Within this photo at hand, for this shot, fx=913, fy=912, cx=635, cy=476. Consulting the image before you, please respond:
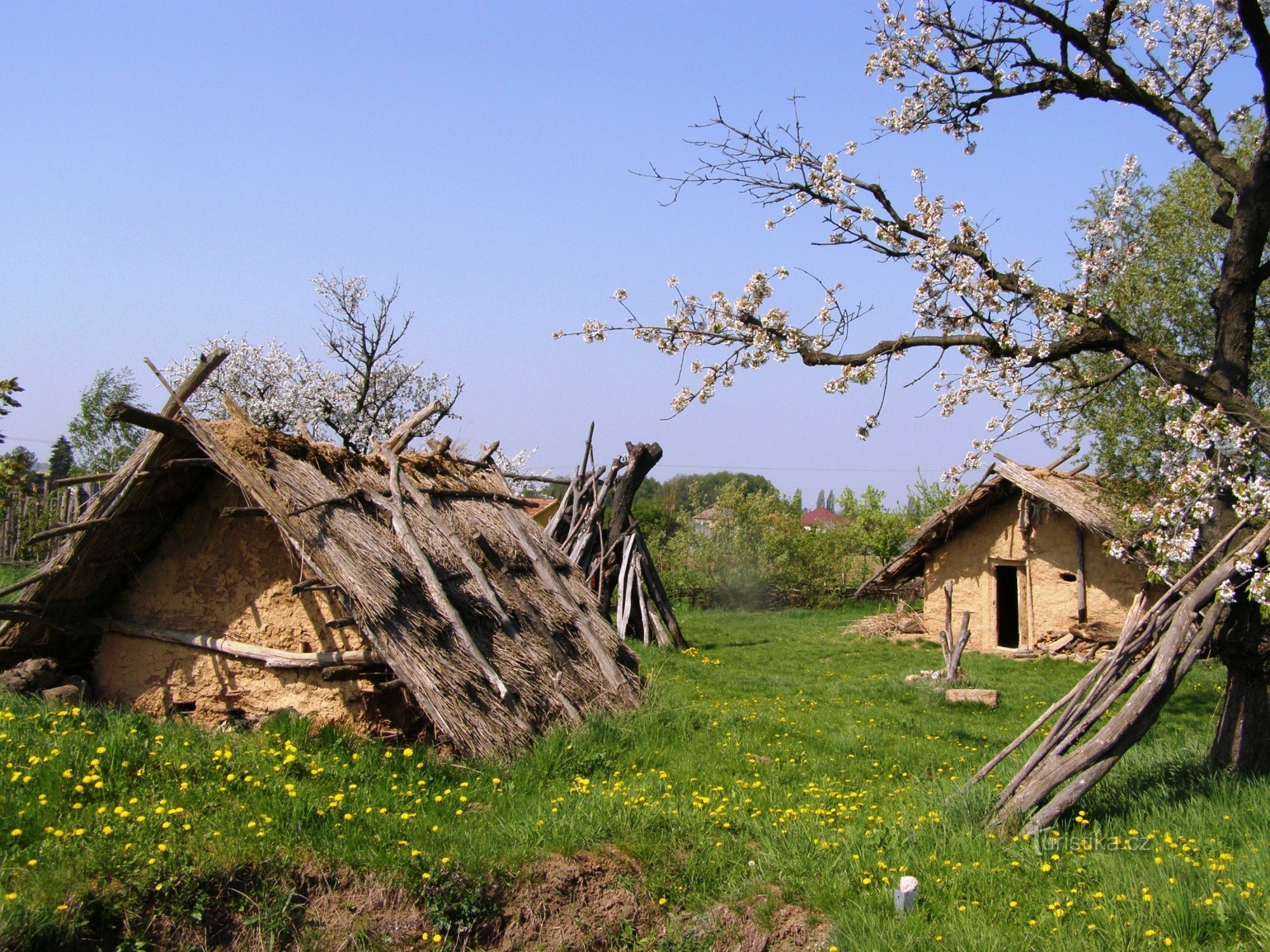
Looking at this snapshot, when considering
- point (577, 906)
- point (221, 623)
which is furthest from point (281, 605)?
point (577, 906)

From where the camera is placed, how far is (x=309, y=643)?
6.84 metres

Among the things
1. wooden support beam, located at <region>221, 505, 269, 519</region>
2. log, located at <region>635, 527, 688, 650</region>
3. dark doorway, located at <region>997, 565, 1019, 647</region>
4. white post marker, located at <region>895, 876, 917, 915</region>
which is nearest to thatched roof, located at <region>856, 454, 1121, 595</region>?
dark doorway, located at <region>997, 565, 1019, 647</region>

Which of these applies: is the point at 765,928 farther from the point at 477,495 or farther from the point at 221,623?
the point at 477,495

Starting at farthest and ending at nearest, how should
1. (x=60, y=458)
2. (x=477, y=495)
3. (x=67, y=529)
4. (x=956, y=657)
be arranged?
(x=60, y=458) → (x=956, y=657) → (x=477, y=495) → (x=67, y=529)

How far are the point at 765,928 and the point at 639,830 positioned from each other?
37.3 inches

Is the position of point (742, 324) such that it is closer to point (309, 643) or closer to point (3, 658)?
point (309, 643)

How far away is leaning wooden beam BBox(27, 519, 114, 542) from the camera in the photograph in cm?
608

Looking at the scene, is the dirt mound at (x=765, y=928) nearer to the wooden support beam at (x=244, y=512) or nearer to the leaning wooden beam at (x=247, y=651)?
the leaning wooden beam at (x=247, y=651)

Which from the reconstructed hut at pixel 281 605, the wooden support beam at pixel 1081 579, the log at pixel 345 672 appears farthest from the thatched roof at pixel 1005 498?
Result: the log at pixel 345 672

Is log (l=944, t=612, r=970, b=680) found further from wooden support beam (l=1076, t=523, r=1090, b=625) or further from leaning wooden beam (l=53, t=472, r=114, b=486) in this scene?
leaning wooden beam (l=53, t=472, r=114, b=486)

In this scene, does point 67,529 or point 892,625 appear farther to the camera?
point 892,625

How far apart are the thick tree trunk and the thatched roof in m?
8.89

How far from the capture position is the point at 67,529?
6.29 m

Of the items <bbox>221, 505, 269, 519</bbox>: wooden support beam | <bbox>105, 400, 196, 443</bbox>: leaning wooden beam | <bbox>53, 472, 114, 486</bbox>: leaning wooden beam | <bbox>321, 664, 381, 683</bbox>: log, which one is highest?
<bbox>105, 400, 196, 443</bbox>: leaning wooden beam
